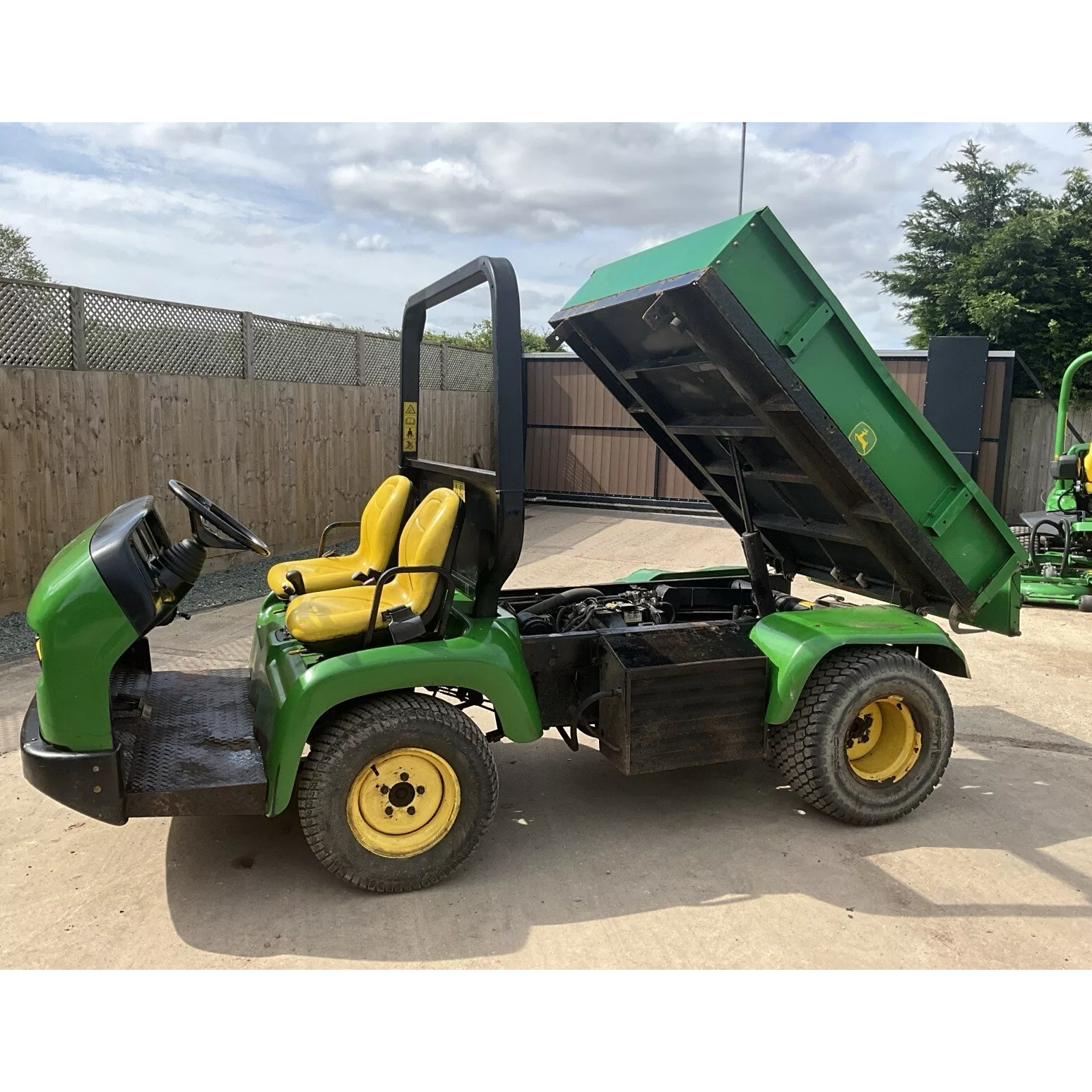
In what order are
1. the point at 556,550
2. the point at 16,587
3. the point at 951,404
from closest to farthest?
the point at 16,587 → the point at 556,550 → the point at 951,404

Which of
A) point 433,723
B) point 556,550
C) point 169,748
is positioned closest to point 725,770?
point 433,723

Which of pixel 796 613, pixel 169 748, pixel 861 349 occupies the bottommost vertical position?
pixel 169 748

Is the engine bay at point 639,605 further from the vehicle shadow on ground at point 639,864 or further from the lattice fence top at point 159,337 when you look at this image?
the lattice fence top at point 159,337

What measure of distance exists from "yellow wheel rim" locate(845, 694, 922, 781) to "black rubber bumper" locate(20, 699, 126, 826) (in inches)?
112

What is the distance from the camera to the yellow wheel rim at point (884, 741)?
4070mm

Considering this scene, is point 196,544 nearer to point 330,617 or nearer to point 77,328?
point 330,617

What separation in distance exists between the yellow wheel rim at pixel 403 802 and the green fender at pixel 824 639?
55.7 inches

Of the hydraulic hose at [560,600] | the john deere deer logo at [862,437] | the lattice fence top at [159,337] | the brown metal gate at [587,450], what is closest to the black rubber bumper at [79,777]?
the hydraulic hose at [560,600]

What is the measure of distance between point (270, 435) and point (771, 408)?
749 centimetres

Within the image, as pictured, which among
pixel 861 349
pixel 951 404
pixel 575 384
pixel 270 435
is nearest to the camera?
pixel 861 349

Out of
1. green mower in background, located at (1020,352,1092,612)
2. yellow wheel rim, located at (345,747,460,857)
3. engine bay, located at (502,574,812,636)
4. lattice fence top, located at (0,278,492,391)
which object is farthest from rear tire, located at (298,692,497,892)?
green mower in background, located at (1020,352,1092,612)

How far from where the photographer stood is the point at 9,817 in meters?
3.90

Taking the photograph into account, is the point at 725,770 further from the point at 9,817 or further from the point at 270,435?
the point at 270,435

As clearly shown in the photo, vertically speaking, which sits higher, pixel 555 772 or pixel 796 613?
pixel 796 613
